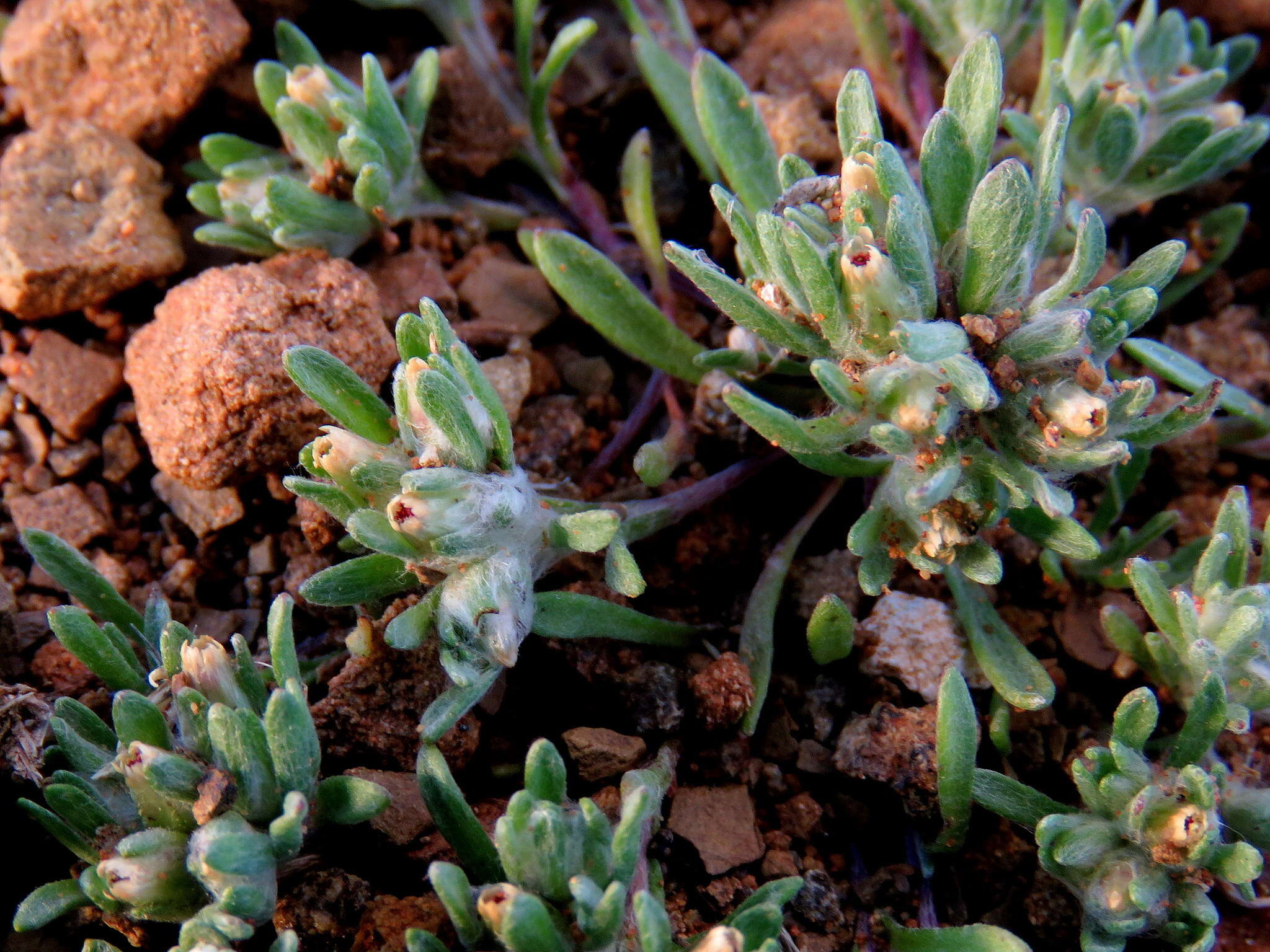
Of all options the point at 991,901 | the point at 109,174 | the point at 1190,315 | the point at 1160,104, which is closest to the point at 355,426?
the point at 109,174

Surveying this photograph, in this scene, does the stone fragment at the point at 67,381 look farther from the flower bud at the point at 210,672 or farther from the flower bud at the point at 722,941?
the flower bud at the point at 722,941

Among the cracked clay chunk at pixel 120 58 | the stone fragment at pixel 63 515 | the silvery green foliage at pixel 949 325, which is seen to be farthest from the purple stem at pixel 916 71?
the stone fragment at pixel 63 515

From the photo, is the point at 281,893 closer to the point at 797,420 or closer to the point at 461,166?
the point at 797,420

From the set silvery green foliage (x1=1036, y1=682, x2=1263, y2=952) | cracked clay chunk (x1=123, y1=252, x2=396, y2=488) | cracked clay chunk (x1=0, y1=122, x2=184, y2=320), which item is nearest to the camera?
silvery green foliage (x1=1036, y1=682, x2=1263, y2=952)

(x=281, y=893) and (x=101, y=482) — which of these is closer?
(x=281, y=893)

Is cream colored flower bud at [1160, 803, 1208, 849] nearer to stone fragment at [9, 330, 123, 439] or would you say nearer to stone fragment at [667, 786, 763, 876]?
stone fragment at [667, 786, 763, 876]

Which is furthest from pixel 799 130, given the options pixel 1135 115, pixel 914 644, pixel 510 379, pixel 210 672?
pixel 210 672

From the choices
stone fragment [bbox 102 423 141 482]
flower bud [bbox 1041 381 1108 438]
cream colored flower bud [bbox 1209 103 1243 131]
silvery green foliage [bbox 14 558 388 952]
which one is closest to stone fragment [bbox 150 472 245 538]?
stone fragment [bbox 102 423 141 482]
